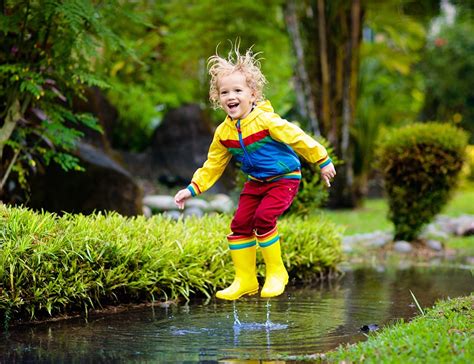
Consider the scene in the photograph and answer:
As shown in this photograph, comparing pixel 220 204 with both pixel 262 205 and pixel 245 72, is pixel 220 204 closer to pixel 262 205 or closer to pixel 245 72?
pixel 262 205

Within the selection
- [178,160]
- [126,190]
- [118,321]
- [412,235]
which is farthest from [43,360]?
[178,160]

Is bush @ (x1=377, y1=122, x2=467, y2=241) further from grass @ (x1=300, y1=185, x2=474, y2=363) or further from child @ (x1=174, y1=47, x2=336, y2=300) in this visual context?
child @ (x1=174, y1=47, x2=336, y2=300)

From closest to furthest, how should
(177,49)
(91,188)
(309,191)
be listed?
(309,191)
(91,188)
(177,49)

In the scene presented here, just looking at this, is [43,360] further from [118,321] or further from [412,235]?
[412,235]

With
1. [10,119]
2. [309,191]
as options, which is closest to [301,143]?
[309,191]

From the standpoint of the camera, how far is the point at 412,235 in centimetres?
1019

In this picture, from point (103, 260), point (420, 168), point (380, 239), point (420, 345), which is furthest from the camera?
point (380, 239)

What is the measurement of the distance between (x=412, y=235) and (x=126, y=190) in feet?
12.5

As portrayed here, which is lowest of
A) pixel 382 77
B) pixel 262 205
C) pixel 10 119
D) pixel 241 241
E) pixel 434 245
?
pixel 434 245

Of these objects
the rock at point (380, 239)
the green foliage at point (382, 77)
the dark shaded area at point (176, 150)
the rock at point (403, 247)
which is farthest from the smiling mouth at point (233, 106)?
the dark shaded area at point (176, 150)

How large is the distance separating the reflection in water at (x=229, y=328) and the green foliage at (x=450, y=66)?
14.4 metres

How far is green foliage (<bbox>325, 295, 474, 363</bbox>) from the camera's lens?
3781mm

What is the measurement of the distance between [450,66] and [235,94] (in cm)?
1680

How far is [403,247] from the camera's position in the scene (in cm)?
1003
